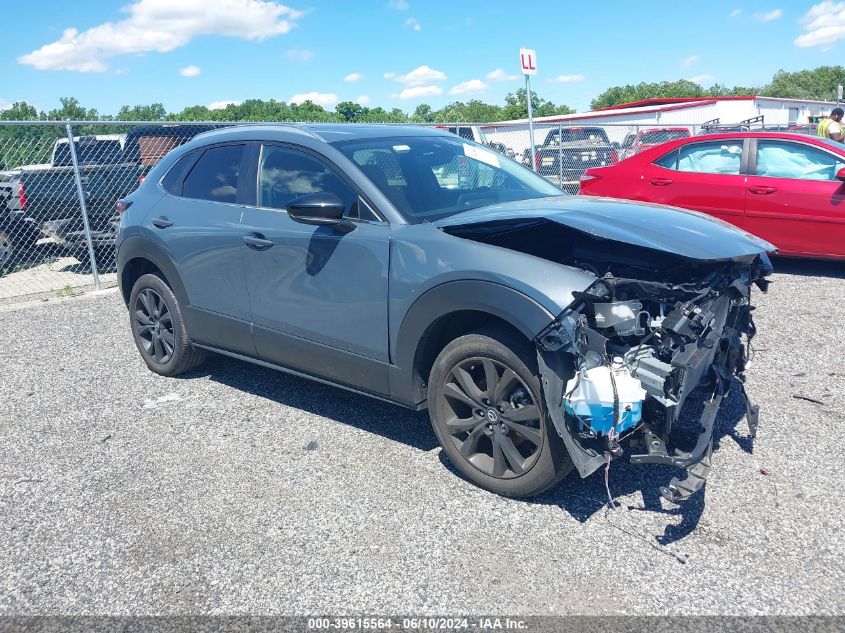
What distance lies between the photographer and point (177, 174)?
200 inches

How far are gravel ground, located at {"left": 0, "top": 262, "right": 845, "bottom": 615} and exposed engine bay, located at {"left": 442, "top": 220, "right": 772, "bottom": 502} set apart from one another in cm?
39

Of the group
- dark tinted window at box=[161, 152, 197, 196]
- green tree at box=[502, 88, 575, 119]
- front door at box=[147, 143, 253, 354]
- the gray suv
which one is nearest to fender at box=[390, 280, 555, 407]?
the gray suv

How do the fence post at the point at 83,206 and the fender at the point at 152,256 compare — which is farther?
the fence post at the point at 83,206

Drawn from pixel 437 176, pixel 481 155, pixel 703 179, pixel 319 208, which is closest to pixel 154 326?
pixel 319 208

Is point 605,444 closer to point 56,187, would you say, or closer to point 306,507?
point 306,507

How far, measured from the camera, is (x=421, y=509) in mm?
3418

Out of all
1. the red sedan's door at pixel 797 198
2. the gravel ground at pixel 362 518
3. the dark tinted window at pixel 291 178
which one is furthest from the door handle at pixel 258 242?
the red sedan's door at pixel 797 198

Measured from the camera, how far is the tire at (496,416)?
3.20m

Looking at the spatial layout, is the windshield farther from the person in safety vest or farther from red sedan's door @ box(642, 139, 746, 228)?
the person in safety vest

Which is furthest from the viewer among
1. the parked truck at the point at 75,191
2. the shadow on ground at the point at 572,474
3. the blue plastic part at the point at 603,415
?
the parked truck at the point at 75,191

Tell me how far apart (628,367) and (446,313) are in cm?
89

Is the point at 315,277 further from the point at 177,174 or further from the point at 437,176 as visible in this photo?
the point at 177,174

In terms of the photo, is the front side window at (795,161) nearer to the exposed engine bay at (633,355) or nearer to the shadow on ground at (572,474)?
the shadow on ground at (572,474)

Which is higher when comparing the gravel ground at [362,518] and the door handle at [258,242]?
the door handle at [258,242]
